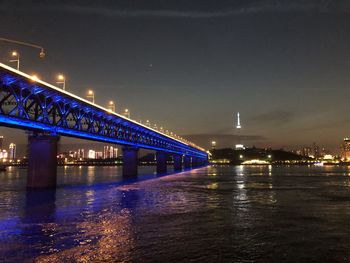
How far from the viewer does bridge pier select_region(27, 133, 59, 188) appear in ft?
190

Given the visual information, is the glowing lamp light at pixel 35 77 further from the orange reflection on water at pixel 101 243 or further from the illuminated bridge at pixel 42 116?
the orange reflection on water at pixel 101 243

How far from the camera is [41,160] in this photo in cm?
5788

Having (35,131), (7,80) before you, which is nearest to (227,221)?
(7,80)

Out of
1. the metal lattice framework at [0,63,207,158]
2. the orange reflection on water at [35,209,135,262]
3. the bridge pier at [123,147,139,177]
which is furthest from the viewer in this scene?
the bridge pier at [123,147,139,177]

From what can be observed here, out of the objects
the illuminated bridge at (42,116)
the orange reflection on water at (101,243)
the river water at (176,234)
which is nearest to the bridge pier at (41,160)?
the illuminated bridge at (42,116)

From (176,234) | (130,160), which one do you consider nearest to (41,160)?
(176,234)

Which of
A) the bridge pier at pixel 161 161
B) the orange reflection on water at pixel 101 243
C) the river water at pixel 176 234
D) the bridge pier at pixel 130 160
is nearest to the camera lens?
the orange reflection on water at pixel 101 243

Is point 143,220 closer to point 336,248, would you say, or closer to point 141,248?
point 141,248

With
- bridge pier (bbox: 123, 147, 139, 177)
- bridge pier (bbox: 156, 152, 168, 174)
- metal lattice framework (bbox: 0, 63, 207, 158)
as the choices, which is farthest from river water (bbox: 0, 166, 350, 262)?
bridge pier (bbox: 156, 152, 168, 174)

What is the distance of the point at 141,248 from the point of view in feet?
59.5

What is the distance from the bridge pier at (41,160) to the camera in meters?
58.0

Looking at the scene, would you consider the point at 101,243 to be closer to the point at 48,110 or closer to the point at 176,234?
the point at 176,234

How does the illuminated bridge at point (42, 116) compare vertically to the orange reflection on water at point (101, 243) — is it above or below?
above

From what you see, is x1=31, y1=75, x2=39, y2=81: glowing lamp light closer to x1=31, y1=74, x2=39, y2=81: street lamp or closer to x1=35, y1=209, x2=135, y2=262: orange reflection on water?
x1=31, y1=74, x2=39, y2=81: street lamp
